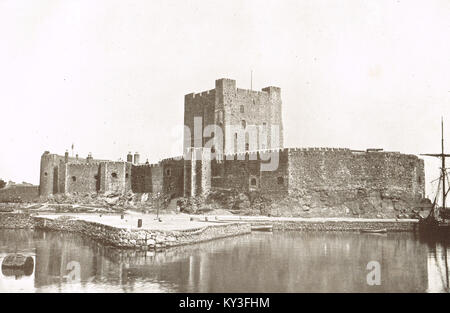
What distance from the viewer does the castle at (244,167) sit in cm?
4216

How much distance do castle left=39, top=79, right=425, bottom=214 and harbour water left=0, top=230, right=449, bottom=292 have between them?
12.3 metres

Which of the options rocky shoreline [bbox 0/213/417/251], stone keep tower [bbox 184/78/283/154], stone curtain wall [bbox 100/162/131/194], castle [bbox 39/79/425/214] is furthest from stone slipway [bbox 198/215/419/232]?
stone curtain wall [bbox 100/162/131/194]

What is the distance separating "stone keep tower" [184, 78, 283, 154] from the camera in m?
47.7

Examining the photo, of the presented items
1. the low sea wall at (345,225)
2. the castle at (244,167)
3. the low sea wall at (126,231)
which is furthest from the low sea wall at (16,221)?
the low sea wall at (345,225)

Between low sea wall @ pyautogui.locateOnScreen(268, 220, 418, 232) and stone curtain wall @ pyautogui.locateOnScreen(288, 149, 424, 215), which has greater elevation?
stone curtain wall @ pyautogui.locateOnScreen(288, 149, 424, 215)

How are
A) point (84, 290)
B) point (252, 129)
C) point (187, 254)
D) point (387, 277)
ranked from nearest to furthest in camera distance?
point (84, 290), point (387, 277), point (187, 254), point (252, 129)

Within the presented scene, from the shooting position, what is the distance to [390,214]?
42656mm

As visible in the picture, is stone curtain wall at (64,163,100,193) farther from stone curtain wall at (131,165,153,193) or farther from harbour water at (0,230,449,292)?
harbour water at (0,230,449,292)

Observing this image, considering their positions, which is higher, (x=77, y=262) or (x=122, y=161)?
(x=122, y=161)

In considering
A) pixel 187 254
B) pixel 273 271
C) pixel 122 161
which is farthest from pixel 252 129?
pixel 273 271

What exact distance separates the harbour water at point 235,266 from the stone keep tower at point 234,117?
1914 cm

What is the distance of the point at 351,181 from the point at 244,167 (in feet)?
31.0
